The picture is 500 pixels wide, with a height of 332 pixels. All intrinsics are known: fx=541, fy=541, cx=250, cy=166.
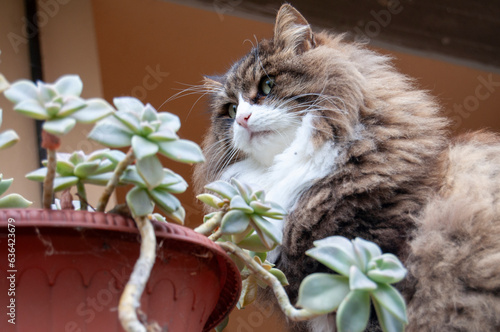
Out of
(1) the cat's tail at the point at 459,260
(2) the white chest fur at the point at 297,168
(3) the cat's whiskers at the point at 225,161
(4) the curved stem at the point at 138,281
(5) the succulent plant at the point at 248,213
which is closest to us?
(4) the curved stem at the point at 138,281

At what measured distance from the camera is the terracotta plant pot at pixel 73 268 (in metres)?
0.63

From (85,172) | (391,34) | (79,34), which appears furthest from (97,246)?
(391,34)

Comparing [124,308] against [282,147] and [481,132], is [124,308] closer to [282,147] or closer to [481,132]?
[282,147]

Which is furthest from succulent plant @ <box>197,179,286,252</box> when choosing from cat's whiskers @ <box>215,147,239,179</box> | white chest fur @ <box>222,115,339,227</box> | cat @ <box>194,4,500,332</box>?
cat's whiskers @ <box>215,147,239,179</box>

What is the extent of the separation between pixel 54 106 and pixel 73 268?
197 millimetres

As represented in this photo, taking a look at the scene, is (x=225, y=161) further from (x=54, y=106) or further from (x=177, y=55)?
(x=177, y=55)

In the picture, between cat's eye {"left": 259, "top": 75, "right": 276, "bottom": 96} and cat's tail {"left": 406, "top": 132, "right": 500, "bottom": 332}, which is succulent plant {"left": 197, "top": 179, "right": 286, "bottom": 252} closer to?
cat's tail {"left": 406, "top": 132, "right": 500, "bottom": 332}

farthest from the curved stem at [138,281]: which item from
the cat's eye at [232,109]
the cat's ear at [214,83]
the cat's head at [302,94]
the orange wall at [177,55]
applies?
the orange wall at [177,55]

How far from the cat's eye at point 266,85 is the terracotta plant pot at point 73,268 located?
35.1 inches

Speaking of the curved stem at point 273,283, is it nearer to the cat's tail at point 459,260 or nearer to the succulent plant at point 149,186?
the succulent plant at point 149,186

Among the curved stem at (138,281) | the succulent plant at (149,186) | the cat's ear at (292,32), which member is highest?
the cat's ear at (292,32)

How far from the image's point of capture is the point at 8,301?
65 cm

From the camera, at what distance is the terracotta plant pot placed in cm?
63

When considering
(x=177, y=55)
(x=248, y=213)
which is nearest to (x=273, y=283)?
(x=248, y=213)
